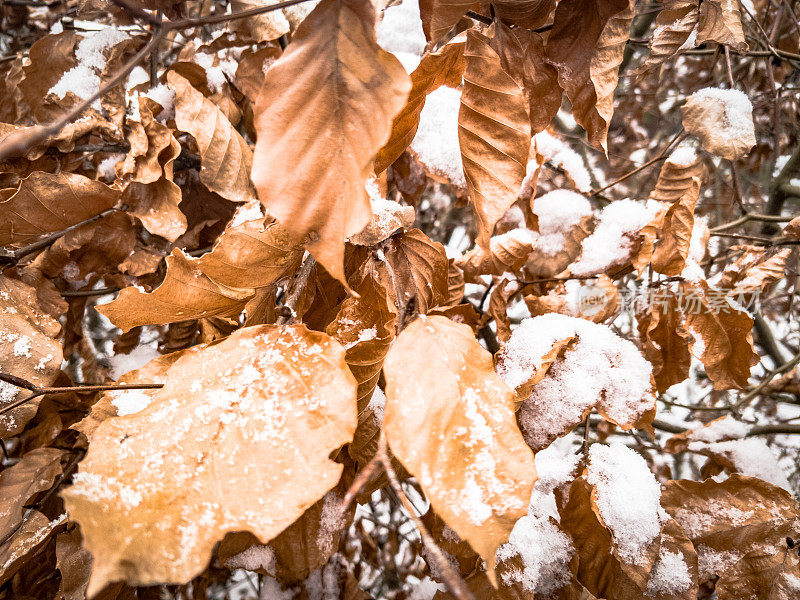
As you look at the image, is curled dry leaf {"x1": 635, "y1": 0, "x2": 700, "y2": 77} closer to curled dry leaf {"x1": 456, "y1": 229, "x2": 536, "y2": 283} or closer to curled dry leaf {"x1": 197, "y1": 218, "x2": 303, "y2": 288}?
curled dry leaf {"x1": 456, "y1": 229, "x2": 536, "y2": 283}

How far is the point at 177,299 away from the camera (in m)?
0.39

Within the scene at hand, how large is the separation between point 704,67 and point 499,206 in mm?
1879

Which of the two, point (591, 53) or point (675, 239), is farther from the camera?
point (675, 239)

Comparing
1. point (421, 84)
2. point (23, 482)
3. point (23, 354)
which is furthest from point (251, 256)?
point (23, 482)

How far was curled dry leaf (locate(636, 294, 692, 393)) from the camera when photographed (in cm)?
67

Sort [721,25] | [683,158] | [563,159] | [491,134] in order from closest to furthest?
[491,134]
[721,25]
[683,158]
[563,159]

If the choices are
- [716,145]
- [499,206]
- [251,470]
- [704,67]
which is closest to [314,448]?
[251,470]

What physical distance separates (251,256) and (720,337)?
619 mm

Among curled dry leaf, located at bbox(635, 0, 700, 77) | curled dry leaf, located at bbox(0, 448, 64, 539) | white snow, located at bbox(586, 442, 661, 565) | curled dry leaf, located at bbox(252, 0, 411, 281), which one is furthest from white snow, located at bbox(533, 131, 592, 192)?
curled dry leaf, located at bbox(0, 448, 64, 539)

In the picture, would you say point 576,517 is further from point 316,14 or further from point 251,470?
point 316,14

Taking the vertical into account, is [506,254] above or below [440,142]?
below

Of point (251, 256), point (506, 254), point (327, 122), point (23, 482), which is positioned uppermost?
point (327, 122)

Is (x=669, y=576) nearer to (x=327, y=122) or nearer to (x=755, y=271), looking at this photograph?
(x=755, y=271)

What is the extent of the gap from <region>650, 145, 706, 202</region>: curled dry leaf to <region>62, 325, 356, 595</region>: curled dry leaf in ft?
2.08
